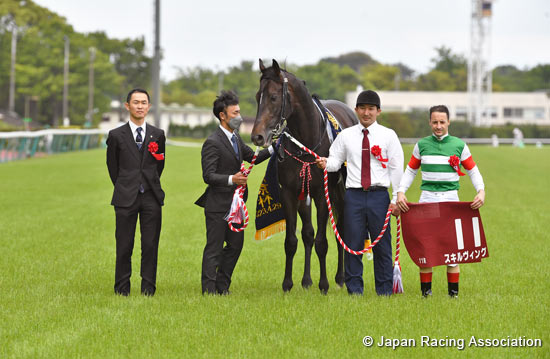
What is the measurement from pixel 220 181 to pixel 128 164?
893 millimetres

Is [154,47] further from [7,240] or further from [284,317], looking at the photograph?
[284,317]

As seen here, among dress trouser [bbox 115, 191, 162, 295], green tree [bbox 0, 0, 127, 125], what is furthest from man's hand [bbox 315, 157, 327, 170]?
green tree [bbox 0, 0, 127, 125]

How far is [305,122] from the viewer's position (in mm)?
7535

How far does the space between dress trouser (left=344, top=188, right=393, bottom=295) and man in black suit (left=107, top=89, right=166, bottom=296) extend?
1850 millimetres

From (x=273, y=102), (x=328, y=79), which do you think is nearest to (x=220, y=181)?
(x=273, y=102)

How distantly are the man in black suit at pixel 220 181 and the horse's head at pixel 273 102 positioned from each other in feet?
1.24

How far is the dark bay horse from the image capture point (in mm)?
7008

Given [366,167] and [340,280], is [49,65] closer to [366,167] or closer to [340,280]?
[340,280]

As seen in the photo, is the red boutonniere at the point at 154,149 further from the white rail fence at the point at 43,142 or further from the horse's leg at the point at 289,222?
the white rail fence at the point at 43,142

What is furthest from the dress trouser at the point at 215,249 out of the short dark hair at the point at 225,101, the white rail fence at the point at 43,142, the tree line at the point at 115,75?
the tree line at the point at 115,75

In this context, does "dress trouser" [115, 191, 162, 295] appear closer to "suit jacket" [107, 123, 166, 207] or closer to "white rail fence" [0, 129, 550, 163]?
"suit jacket" [107, 123, 166, 207]

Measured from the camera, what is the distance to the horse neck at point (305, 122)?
24.4 feet

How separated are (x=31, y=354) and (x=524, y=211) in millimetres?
12865

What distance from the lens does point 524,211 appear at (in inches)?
638
